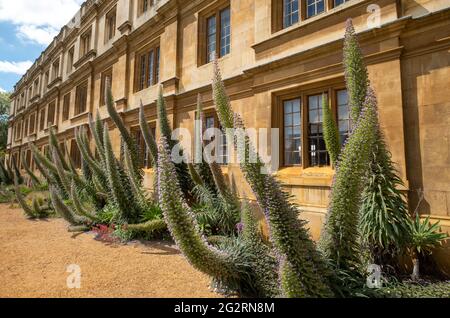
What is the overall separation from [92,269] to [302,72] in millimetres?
6140

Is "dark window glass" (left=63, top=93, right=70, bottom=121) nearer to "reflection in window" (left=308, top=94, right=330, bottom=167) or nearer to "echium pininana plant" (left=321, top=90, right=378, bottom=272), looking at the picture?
"reflection in window" (left=308, top=94, right=330, bottom=167)

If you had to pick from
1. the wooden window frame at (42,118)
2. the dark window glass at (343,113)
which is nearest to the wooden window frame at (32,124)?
the wooden window frame at (42,118)

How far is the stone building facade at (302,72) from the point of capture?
4793 millimetres

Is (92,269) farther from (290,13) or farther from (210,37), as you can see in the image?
(210,37)

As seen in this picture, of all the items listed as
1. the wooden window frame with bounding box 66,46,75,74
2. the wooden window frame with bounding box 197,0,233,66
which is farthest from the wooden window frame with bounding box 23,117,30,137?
the wooden window frame with bounding box 197,0,233,66

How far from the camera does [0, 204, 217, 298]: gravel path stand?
3859 millimetres

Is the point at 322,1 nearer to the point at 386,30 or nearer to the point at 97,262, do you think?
the point at 386,30

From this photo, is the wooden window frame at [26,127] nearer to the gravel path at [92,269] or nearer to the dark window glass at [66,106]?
the dark window glass at [66,106]

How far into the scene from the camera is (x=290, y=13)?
724 cm

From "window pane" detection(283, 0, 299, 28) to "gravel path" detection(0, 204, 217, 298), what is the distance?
660 cm

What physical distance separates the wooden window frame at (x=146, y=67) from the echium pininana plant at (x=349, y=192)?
408 inches

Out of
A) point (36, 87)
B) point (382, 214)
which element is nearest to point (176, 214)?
point (382, 214)

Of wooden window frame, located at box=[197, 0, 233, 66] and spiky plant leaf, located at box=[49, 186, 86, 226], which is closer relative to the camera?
spiky plant leaf, located at box=[49, 186, 86, 226]

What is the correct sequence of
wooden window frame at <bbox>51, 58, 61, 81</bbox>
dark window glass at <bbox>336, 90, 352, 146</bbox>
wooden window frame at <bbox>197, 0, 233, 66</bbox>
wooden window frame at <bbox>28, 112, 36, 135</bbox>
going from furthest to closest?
wooden window frame at <bbox>28, 112, 36, 135</bbox>
wooden window frame at <bbox>51, 58, 61, 81</bbox>
wooden window frame at <bbox>197, 0, 233, 66</bbox>
dark window glass at <bbox>336, 90, 352, 146</bbox>
